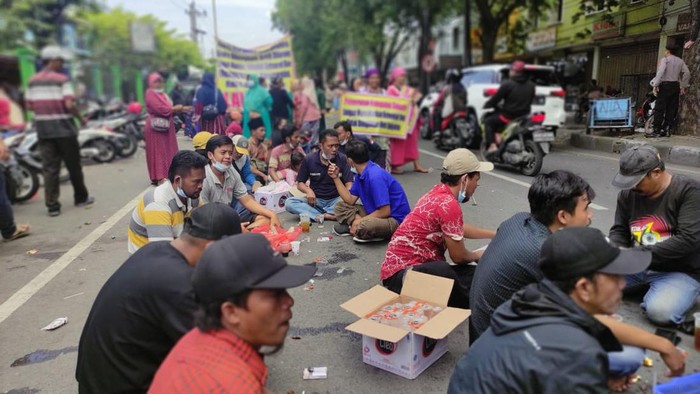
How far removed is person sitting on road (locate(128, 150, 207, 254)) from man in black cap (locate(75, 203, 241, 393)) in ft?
3.70

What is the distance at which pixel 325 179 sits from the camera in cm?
602

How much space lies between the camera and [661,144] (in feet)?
9.24

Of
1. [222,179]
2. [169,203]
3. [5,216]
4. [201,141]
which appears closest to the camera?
[169,203]

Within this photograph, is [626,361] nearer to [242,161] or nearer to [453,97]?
[242,161]

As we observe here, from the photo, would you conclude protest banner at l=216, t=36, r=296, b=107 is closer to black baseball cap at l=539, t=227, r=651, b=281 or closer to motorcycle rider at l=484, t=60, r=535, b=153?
motorcycle rider at l=484, t=60, r=535, b=153

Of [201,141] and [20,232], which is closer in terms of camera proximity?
[201,141]

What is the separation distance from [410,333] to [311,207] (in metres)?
3.61

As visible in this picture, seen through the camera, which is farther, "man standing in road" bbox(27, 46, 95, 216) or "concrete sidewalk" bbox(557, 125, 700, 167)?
"man standing in road" bbox(27, 46, 95, 216)

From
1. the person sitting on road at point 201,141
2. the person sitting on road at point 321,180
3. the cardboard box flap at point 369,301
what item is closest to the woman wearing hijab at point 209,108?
the person sitting on road at point 201,141

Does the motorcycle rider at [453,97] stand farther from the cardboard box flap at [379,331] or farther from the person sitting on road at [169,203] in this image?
the cardboard box flap at [379,331]

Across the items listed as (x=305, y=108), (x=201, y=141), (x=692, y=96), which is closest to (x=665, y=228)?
(x=692, y=96)

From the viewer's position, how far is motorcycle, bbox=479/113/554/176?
689 cm

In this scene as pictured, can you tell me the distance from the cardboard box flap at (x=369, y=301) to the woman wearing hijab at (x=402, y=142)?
17.3 ft

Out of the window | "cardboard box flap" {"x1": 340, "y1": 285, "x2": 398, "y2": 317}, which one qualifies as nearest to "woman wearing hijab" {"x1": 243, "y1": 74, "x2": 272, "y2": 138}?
"cardboard box flap" {"x1": 340, "y1": 285, "x2": 398, "y2": 317}
